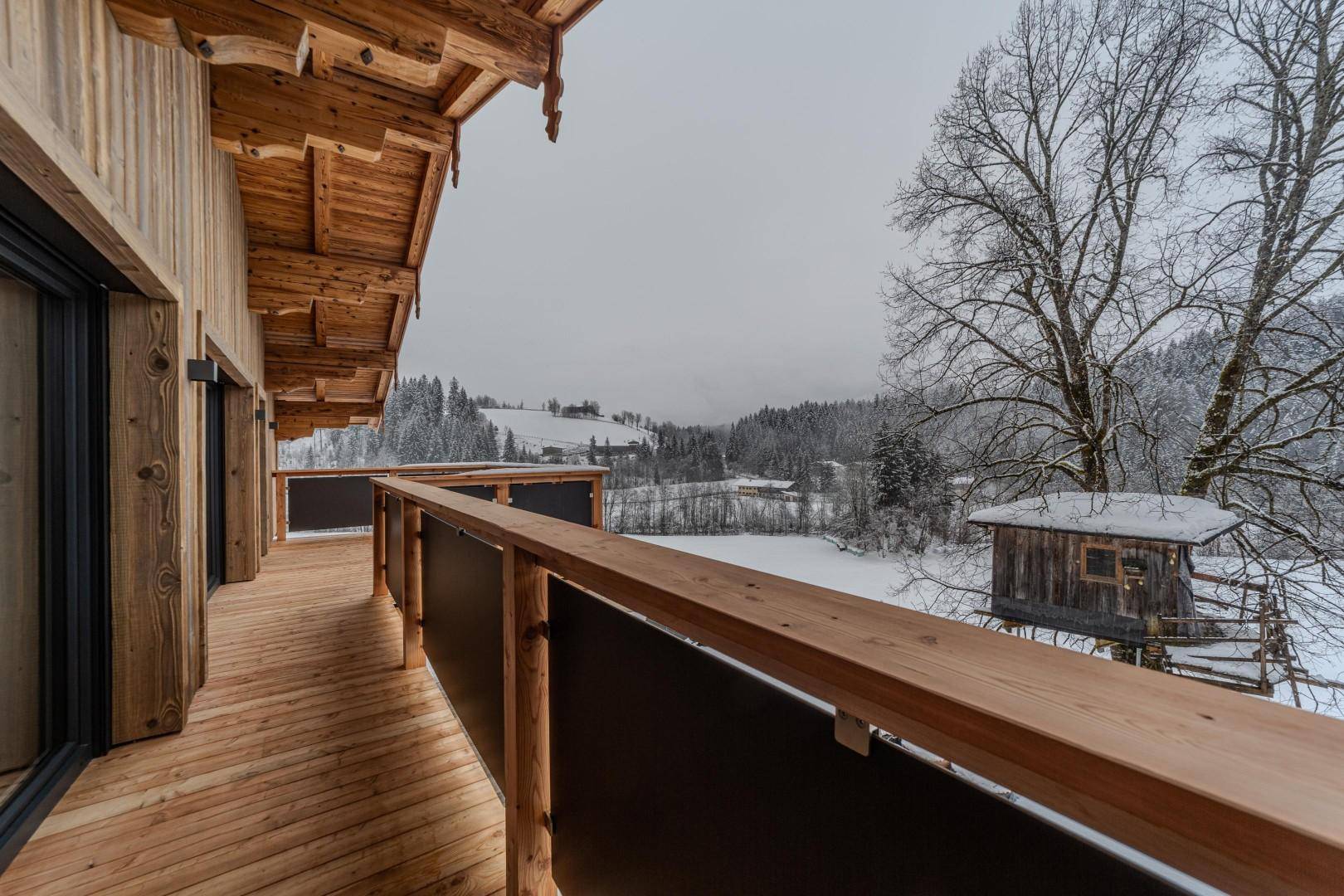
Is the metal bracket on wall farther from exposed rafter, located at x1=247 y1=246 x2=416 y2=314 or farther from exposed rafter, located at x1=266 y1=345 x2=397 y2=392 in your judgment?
exposed rafter, located at x1=266 y1=345 x2=397 y2=392

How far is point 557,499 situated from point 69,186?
4953 millimetres

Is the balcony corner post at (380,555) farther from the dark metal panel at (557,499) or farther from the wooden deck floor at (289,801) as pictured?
the dark metal panel at (557,499)

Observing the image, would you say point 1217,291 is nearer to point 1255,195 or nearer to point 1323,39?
point 1255,195

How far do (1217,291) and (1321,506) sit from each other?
2.47 metres

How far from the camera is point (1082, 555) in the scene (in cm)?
685

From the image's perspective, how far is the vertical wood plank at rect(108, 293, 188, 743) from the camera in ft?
6.64

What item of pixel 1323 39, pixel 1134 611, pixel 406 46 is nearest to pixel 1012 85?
pixel 1323 39

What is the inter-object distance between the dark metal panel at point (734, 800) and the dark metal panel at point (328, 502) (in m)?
6.82

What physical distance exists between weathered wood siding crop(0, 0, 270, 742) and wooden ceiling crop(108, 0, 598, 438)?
0.30 meters

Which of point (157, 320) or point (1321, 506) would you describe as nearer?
point (157, 320)

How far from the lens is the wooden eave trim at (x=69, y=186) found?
1.12 m

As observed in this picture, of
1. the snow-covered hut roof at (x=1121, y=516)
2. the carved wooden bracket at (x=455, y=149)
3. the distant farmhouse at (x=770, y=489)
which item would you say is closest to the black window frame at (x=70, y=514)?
the carved wooden bracket at (x=455, y=149)

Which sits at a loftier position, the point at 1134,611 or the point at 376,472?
the point at 376,472

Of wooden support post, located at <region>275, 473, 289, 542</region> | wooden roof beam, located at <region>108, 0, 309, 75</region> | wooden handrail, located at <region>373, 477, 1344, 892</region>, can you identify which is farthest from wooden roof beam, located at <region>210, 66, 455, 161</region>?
wooden support post, located at <region>275, 473, 289, 542</region>
